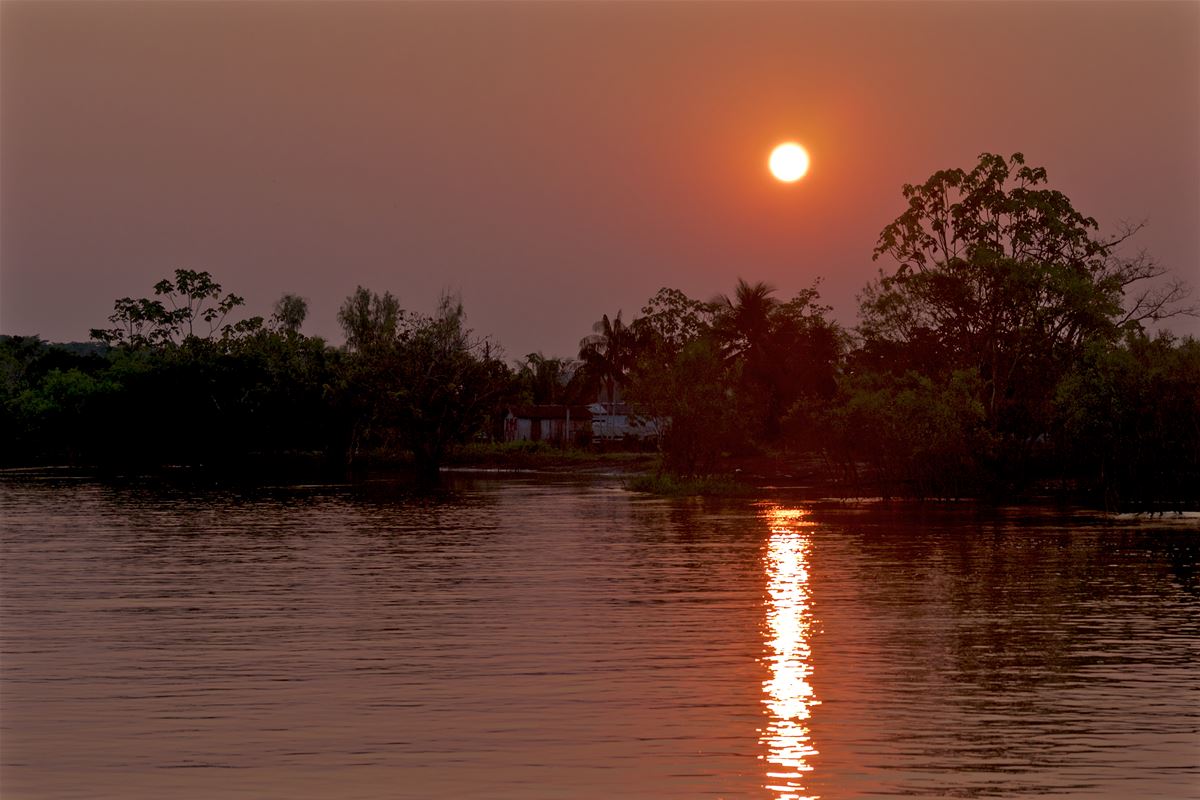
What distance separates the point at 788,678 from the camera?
19.1 meters

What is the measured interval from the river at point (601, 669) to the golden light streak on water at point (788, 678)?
2.6 inches

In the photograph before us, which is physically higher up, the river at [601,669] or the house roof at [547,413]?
the house roof at [547,413]

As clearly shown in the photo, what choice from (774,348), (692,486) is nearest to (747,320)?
(774,348)

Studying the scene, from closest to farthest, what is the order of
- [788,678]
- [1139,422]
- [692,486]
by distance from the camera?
[788,678] < [1139,422] < [692,486]

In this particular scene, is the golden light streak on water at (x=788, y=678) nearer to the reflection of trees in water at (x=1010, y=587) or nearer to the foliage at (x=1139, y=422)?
the reflection of trees in water at (x=1010, y=587)

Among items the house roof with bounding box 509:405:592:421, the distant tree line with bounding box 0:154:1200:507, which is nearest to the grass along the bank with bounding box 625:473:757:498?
the distant tree line with bounding box 0:154:1200:507

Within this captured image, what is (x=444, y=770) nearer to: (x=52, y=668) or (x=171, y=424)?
(x=52, y=668)

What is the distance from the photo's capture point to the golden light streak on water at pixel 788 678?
45.5ft

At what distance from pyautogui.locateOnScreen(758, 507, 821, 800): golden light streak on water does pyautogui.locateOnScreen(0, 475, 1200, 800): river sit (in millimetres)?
66

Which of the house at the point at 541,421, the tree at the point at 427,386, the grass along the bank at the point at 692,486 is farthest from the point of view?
the house at the point at 541,421

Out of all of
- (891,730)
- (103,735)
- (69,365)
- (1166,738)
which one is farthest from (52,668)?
(69,365)

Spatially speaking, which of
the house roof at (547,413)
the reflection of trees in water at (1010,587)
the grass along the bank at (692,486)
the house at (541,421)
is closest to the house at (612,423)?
the house roof at (547,413)

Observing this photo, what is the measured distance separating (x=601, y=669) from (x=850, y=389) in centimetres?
4592

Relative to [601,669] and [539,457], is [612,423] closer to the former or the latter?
[539,457]
